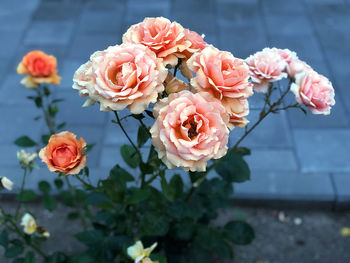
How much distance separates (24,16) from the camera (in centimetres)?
364

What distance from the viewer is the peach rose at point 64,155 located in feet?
3.33

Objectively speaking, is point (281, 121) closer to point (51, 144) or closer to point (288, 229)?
point (288, 229)

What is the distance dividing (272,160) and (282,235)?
0.48 m

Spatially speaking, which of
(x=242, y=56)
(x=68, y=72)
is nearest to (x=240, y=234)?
(x=242, y=56)

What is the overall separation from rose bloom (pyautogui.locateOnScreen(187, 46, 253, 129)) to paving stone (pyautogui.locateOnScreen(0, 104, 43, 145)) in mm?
1937

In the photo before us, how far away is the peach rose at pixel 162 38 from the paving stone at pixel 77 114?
1.74 m

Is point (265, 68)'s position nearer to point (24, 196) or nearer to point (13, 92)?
point (24, 196)

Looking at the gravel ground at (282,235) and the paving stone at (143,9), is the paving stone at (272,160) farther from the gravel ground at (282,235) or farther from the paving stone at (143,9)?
the paving stone at (143,9)

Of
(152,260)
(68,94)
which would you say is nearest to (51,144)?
(152,260)

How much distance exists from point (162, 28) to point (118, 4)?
3.05m

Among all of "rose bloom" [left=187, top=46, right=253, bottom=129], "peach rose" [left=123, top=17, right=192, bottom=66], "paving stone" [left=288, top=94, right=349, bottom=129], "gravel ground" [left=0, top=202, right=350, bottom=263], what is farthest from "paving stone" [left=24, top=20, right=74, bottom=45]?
"rose bloom" [left=187, top=46, right=253, bottom=129]

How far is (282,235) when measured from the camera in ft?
7.07

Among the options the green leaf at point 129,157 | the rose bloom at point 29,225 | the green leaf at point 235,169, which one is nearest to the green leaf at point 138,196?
the green leaf at point 129,157

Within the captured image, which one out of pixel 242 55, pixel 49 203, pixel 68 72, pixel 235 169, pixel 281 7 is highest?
pixel 242 55
